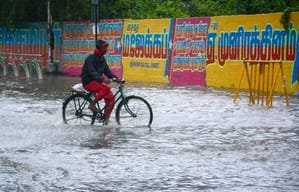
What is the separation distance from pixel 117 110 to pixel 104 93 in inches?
17.0

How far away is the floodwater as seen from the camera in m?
9.00

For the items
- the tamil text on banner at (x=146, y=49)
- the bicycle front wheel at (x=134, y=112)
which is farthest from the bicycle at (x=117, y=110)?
the tamil text on banner at (x=146, y=49)

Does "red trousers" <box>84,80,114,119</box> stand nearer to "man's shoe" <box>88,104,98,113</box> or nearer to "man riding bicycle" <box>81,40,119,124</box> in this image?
"man riding bicycle" <box>81,40,119,124</box>

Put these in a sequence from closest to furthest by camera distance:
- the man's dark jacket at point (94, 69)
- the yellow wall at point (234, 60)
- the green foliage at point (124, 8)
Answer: the man's dark jacket at point (94, 69), the yellow wall at point (234, 60), the green foliage at point (124, 8)

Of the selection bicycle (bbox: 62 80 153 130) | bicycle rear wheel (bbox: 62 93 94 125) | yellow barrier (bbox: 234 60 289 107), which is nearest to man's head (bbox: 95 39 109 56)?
bicycle (bbox: 62 80 153 130)

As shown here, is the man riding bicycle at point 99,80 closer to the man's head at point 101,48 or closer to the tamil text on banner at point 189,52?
the man's head at point 101,48

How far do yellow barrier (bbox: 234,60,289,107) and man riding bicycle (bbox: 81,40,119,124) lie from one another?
5.70 m

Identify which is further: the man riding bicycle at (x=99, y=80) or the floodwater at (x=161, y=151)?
the man riding bicycle at (x=99, y=80)

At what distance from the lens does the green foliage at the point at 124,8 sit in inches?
1428

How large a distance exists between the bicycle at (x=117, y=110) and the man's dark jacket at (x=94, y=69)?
334mm

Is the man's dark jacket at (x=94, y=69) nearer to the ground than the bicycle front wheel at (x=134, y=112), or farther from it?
Result: farther from it

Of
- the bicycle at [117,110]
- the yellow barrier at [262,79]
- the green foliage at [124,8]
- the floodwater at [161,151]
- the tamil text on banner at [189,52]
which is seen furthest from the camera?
the green foliage at [124,8]

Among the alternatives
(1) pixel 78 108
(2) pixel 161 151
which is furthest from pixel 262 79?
(2) pixel 161 151

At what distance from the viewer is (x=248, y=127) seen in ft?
46.9
